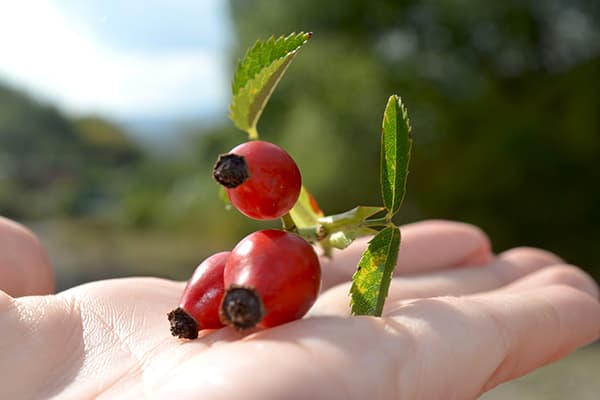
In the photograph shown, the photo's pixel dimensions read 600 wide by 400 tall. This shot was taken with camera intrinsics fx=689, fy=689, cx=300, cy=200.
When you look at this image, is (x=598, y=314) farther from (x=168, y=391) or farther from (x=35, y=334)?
(x=35, y=334)

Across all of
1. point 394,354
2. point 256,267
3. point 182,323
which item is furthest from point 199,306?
point 394,354

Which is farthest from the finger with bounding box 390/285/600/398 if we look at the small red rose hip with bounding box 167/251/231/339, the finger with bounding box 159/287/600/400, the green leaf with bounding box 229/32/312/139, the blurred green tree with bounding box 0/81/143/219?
the blurred green tree with bounding box 0/81/143/219

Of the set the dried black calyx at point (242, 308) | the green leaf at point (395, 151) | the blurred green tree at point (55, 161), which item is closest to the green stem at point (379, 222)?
the green leaf at point (395, 151)

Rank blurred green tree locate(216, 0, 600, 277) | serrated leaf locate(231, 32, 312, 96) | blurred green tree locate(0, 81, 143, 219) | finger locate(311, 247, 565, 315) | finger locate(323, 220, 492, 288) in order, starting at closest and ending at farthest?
serrated leaf locate(231, 32, 312, 96) < finger locate(311, 247, 565, 315) < finger locate(323, 220, 492, 288) < blurred green tree locate(216, 0, 600, 277) < blurred green tree locate(0, 81, 143, 219)

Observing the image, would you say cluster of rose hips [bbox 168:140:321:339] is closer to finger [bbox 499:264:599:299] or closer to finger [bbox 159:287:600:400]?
finger [bbox 159:287:600:400]

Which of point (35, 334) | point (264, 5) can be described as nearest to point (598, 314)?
point (35, 334)
